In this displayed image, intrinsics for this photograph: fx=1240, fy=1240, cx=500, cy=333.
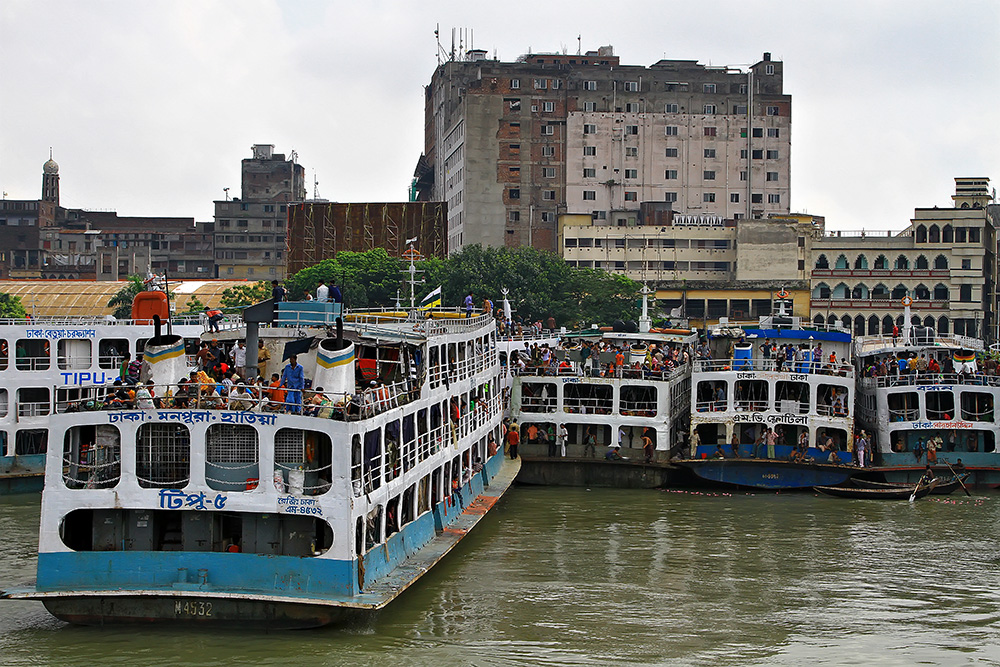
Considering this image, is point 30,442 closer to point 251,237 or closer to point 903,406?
point 903,406

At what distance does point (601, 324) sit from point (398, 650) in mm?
55344

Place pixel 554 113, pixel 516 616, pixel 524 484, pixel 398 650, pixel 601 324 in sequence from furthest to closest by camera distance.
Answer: pixel 554 113 → pixel 601 324 → pixel 524 484 → pixel 516 616 → pixel 398 650

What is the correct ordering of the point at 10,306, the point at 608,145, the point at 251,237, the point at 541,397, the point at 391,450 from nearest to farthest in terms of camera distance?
the point at 391,450, the point at 541,397, the point at 10,306, the point at 608,145, the point at 251,237

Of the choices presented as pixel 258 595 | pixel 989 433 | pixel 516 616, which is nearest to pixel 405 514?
pixel 516 616

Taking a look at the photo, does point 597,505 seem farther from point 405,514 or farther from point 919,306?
point 919,306

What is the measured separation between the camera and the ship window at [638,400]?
35875 millimetres

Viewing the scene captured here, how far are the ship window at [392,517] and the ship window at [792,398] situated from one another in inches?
644

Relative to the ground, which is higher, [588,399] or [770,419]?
[588,399]

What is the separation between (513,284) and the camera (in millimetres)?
72688

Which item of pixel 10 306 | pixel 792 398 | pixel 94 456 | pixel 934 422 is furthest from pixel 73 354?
pixel 10 306

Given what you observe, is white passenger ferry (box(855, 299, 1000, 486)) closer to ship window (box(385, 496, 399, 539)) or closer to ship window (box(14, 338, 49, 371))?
ship window (box(385, 496, 399, 539))

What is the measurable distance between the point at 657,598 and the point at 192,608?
A: 8.84 m

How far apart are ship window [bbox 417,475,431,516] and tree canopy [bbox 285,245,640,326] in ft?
152

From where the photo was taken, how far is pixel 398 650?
19203mm
